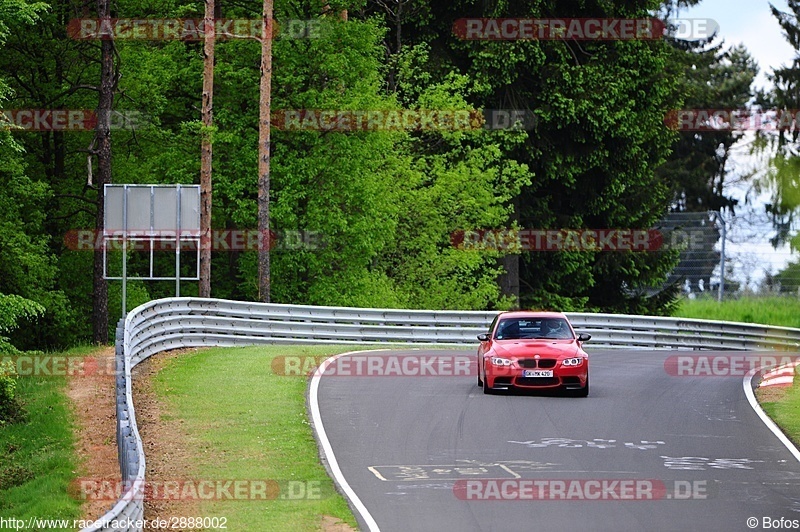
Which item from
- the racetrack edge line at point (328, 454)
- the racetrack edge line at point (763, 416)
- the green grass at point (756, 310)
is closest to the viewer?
the racetrack edge line at point (328, 454)

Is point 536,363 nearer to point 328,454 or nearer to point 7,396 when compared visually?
point 328,454

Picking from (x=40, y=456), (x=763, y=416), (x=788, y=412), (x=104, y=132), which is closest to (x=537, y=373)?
(x=763, y=416)

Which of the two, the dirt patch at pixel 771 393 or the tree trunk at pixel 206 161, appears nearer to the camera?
the dirt patch at pixel 771 393

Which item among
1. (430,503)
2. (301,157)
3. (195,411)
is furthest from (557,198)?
(430,503)

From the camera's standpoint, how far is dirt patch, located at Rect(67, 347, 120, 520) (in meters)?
19.2

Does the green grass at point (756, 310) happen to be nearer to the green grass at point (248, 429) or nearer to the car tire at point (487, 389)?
the green grass at point (248, 429)

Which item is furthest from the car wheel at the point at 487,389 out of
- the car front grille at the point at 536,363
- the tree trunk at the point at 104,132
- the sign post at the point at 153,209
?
the tree trunk at the point at 104,132

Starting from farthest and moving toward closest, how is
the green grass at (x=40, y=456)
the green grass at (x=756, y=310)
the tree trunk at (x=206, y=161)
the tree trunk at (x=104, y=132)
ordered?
the green grass at (x=756, y=310) < the tree trunk at (x=206, y=161) < the tree trunk at (x=104, y=132) < the green grass at (x=40, y=456)

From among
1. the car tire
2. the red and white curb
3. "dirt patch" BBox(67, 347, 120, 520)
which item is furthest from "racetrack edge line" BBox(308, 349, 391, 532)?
the red and white curb

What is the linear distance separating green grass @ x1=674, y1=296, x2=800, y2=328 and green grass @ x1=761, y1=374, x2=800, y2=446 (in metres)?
24.5

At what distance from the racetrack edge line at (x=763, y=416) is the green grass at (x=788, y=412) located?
3.7 inches

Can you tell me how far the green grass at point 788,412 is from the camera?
21031 mm

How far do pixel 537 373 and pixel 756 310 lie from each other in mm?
29241

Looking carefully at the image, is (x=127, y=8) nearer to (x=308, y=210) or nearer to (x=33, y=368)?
(x=308, y=210)
